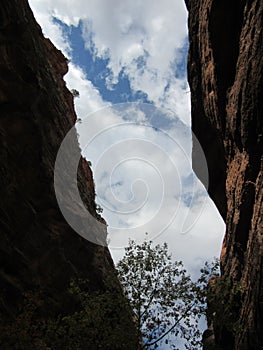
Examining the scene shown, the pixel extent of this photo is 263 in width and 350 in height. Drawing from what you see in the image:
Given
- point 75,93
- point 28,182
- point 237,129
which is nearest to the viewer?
point 237,129

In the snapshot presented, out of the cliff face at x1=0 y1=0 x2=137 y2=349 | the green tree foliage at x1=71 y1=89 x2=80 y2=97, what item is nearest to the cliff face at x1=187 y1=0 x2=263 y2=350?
the cliff face at x1=0 y1=0 x2=137 y2=349

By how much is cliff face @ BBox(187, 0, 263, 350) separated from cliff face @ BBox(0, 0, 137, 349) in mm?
8155

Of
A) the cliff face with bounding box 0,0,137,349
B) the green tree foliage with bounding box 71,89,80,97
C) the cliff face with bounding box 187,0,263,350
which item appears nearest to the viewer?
the cliff face with bounding box 187,0,263,350

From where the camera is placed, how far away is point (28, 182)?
2567cm

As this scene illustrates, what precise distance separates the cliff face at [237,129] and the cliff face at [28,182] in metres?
8.15

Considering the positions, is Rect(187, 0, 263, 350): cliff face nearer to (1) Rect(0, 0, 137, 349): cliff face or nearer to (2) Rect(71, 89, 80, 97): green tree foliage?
(1) Rect(0, 0, 137, 349): cliff face

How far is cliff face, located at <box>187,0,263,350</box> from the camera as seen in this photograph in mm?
18594

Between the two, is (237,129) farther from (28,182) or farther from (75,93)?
(75,93)

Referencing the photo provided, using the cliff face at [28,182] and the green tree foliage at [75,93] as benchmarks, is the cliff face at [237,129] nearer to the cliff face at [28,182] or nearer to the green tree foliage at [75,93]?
the cliff face at [28,182]

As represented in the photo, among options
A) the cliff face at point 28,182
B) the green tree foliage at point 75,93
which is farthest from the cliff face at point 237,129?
the green tree foliage at point 75,93

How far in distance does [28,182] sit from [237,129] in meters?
14.2

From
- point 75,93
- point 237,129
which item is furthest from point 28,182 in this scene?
point 75,93

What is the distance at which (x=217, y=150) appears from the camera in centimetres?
3070

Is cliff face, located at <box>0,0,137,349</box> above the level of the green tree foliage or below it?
below
